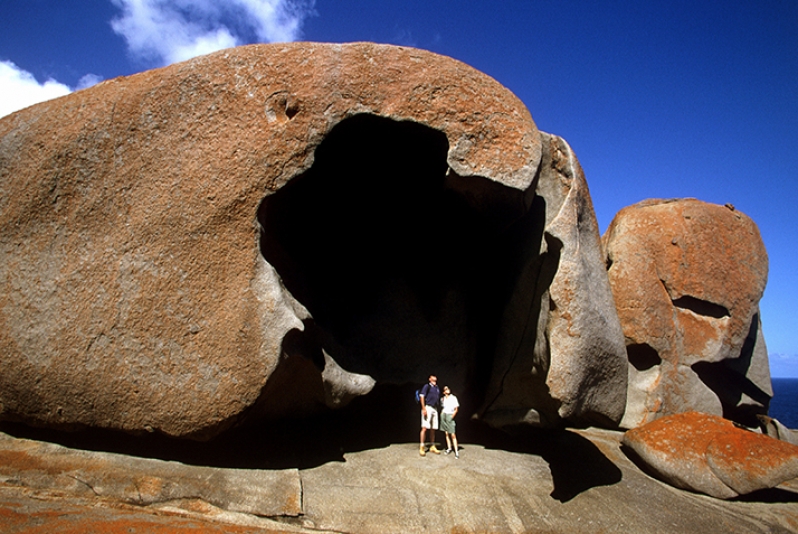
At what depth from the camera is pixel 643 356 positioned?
5.71 m

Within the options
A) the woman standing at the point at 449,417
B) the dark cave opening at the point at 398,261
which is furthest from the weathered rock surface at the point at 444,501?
the dark cave opening at the point at 398,261

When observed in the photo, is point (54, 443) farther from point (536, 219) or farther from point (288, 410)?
point (536, 219)

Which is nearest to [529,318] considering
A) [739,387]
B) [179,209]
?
[179,209]

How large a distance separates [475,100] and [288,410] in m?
2.52

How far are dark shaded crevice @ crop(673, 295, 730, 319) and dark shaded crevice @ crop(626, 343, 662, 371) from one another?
27.6 inches

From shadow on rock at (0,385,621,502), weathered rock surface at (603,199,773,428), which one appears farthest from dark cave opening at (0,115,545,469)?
weathered rock surface at (603,199,773,428)

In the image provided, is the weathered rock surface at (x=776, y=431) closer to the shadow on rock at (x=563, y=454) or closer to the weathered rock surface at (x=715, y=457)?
the weathered rock surface at (x=715, y=457)

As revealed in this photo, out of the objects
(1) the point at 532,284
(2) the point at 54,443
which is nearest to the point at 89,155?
(2) the point at 54,443

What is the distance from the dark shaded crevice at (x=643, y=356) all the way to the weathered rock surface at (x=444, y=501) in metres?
1.75

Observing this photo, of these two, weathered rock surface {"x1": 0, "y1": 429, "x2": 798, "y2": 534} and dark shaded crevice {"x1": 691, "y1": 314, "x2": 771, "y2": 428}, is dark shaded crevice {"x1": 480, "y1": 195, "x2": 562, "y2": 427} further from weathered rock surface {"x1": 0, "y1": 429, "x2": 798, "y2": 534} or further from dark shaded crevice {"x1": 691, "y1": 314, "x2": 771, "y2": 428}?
dark shaded crevice {"x1": 691, "y1": 314, "x2": 771, "y2": 428}

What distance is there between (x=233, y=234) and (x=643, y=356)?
4670 mm

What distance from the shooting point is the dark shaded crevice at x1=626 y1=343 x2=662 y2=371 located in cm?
566

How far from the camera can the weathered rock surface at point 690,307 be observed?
564 cm

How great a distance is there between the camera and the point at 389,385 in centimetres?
443
